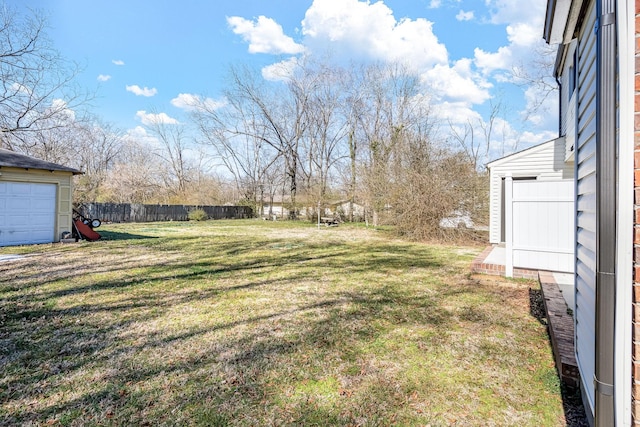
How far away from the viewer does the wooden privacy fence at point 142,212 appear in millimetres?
18917

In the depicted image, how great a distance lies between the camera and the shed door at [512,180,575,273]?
4.45m

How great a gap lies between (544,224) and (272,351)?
427 cm

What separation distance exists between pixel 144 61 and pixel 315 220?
1338cm

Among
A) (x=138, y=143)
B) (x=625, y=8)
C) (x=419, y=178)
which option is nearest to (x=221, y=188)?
(x=138, y=143)

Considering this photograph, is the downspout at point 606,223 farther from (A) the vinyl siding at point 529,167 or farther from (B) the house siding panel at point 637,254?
(A) the vinyl siding at point 529,167

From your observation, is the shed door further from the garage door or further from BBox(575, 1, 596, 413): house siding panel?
the garage door

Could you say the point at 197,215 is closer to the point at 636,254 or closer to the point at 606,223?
the point at 606,223

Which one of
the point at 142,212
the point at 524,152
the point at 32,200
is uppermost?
the point at 524,152

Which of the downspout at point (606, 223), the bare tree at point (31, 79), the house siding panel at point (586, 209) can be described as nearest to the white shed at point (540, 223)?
the house siding panel at point (586, 209)

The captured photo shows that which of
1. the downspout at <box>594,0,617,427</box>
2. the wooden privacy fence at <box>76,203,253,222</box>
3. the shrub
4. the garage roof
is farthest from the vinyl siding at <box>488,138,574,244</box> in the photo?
the shrub

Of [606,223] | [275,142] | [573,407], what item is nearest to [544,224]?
[573,407]

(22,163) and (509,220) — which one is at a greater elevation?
(22,163)

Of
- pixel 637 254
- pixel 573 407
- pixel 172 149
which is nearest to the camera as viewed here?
pixel 637 254

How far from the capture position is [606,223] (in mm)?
1270
